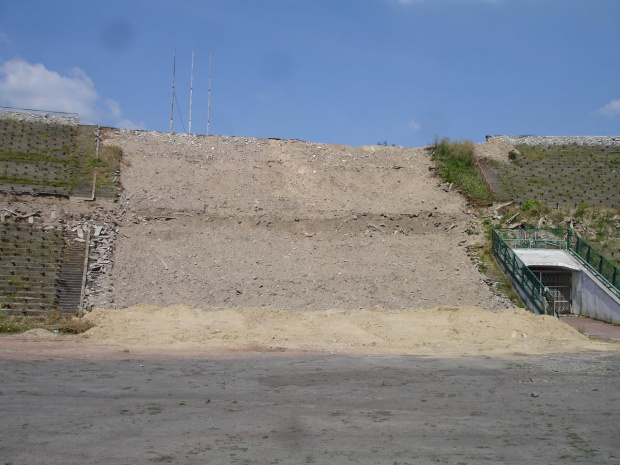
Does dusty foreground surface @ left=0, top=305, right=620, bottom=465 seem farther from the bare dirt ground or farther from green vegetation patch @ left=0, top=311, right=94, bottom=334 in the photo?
the bare dirt ground

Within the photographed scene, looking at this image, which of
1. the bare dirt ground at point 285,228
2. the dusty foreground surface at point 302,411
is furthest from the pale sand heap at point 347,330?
the dusty foreground surface at point 302,411

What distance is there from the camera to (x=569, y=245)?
2600 centimetres

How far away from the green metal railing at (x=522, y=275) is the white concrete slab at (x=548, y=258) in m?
0.53

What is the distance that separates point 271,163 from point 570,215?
15.4 metres

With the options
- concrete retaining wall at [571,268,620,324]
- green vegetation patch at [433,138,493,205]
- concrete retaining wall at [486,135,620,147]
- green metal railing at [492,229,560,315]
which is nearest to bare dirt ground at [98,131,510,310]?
green vegetation patch at [433,138,493,205]

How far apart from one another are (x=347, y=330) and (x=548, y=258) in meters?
10.2

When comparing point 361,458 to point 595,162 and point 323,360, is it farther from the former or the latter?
point 595,162

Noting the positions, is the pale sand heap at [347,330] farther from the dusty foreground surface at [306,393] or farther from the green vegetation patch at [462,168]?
the green vegetation patch at [462,168]

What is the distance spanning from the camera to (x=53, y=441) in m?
8.06

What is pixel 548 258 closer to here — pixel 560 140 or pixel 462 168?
pixel 462 168

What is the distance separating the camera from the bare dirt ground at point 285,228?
76.2 feet

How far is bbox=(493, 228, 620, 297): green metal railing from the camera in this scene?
23.6 meters

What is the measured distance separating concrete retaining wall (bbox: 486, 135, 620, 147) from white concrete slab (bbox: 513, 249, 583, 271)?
605 inches

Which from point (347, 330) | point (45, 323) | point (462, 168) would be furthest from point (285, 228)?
point (462, 168)
